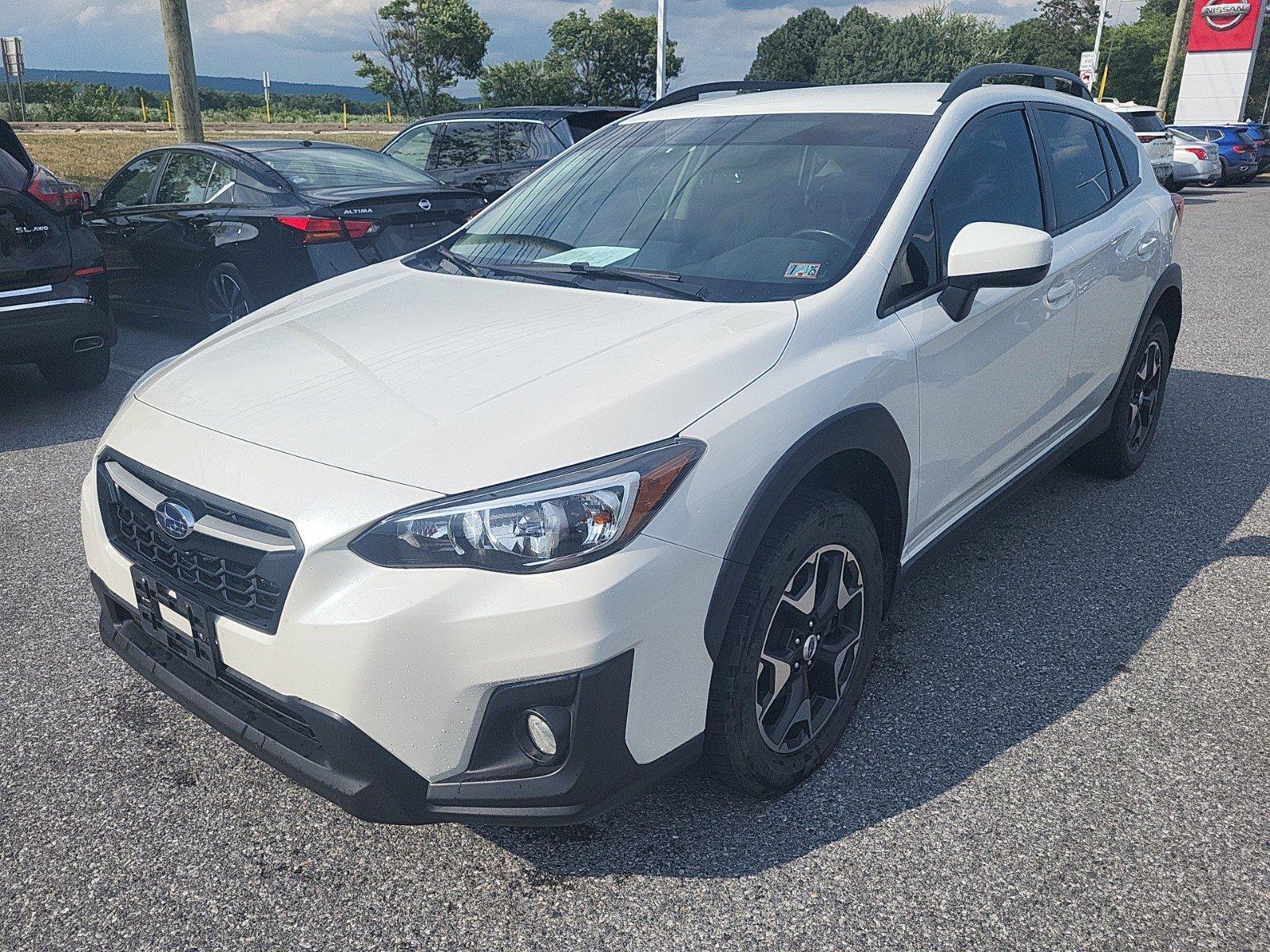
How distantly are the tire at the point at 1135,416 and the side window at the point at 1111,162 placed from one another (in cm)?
63

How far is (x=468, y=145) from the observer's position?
930cm

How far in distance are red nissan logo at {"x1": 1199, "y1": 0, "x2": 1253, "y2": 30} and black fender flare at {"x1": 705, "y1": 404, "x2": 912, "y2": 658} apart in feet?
124

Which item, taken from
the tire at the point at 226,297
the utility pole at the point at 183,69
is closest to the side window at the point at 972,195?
the tire at the point at 226,297

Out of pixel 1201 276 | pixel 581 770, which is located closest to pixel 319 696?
pixel 581 770

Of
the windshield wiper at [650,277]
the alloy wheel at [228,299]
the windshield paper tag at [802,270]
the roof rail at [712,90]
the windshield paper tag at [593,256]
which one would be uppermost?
the roof rail at [712,90]

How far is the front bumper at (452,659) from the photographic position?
1.93 metres

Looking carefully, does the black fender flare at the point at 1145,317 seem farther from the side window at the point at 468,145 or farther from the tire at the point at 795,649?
the side window at the point at 468,145

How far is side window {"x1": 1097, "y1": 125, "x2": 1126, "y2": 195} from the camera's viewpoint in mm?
4250

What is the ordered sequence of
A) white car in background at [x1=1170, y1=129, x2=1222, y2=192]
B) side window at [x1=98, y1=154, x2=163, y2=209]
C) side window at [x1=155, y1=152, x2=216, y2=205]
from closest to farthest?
side window at [x1=155, y1=152, x2=216, y2=205], side window at [x1=98, y1=154, x2=163, y2=209], white car in background at [x1=1170, y1=129, x2=1222, y2=192]

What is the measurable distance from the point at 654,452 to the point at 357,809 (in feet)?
3.00

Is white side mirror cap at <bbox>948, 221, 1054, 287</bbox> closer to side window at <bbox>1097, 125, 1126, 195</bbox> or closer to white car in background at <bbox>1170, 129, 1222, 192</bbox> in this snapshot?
side window at <bbox>1097, 125, 1126, 195</bbox>

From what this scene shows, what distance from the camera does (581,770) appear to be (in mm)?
1996

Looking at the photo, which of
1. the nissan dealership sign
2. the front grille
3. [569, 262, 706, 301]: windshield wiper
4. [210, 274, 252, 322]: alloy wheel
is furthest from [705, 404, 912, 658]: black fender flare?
the nissan dealership sign

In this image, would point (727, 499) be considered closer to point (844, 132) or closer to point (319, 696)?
point (319, 696)
